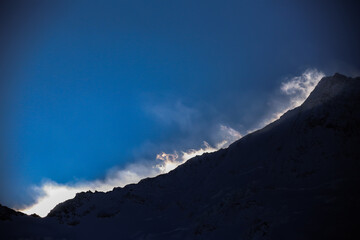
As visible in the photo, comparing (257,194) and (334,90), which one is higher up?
(334,90)

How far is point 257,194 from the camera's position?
59594 millimetres

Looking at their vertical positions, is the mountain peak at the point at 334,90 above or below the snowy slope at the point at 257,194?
above

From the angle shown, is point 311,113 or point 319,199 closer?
point 319,199

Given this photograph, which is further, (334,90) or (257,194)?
(334,90)

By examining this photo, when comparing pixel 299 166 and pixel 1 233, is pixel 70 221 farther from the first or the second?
pixel 299 166

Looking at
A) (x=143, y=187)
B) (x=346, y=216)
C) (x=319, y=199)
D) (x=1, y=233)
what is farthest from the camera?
(x=143, y=187)

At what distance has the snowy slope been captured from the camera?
4772 cm

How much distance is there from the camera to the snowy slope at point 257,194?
4772cm

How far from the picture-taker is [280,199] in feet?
179

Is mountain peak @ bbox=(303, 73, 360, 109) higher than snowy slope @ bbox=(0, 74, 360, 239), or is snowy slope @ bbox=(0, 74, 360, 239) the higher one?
mountain peak @ bbox=(303, 73, 360, 109)

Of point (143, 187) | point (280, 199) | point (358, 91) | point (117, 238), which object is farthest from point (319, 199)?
point (143, 187)

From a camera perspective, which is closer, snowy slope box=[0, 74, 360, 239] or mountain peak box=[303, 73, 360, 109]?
snowy slope box=[0, 74, 360, 239]

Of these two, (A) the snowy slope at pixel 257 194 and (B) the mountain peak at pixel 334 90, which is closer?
(A) the snowy slope at pixel 257 194

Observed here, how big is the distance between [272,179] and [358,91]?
34097 mm
